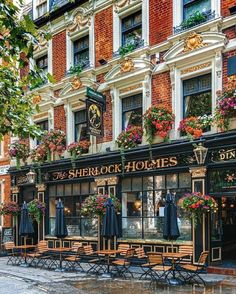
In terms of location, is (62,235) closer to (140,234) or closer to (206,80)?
(140,234)

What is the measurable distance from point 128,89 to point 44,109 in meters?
5.55

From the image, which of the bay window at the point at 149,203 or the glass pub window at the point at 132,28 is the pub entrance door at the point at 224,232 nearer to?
the bay window at the point at 149,203

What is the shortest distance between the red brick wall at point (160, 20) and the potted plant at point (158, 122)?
9.03 feet

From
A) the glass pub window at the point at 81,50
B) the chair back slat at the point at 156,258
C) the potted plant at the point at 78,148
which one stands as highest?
the glass pub window at the point at 81,50

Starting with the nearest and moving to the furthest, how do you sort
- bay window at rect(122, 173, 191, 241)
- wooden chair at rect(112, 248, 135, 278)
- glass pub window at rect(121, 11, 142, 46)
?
wooden chair at rect(112, 248, 135, 278)
bay window at rect(122, 173, 191, 241)
glass pub window at rect(121, 11, 142, 46)

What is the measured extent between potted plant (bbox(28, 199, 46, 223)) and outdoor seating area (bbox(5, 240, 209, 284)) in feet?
5.82

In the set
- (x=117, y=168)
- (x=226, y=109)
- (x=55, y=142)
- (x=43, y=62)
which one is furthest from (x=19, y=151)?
(x=226, y=109)

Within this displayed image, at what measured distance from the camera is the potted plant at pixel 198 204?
12922 millimetres

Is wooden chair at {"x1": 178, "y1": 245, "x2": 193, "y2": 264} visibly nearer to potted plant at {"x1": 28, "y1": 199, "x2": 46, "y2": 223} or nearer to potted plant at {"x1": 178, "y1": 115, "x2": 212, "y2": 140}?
potted plant at {"x1": 178, "y1": 115, "x2": 212, "y2": 140}

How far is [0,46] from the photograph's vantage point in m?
7.63

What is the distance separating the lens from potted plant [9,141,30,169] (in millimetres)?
20953

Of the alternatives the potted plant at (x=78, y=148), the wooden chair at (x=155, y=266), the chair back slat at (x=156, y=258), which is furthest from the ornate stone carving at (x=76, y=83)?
the chair back slat at (x=156, y=258)

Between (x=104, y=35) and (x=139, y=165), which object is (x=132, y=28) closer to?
(x=104, y=35)

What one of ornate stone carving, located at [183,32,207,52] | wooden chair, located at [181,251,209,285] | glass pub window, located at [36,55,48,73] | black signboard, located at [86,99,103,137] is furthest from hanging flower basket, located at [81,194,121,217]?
glass pub window, located at [36,55,48,73]
